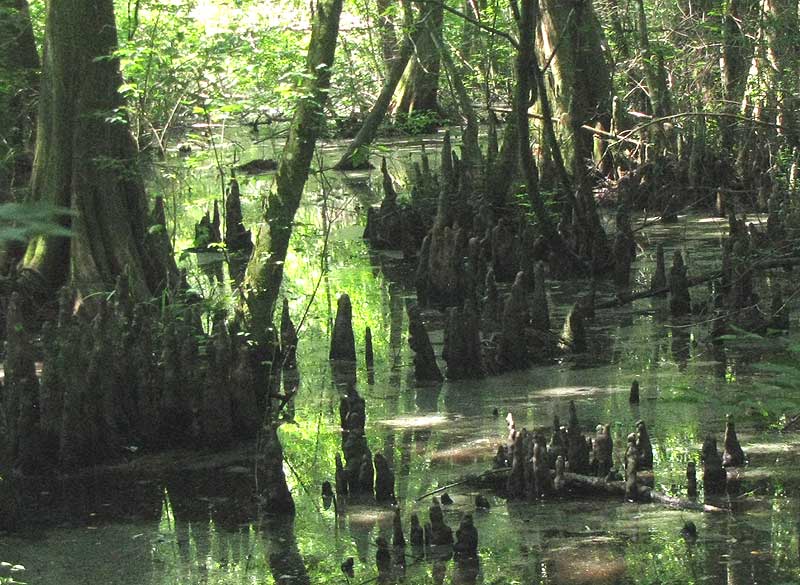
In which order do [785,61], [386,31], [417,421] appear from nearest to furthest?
[417,421] < [785,61] < [386,31]

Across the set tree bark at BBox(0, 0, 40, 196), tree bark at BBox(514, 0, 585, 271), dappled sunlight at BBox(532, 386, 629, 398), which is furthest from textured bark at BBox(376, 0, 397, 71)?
dappled sunlight at BBox(532, 386, 629, 398)

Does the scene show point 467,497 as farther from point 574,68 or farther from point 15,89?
point 574,68

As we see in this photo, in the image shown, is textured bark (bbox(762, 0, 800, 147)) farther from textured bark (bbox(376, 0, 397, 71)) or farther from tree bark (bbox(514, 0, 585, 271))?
textured bark (bbox(376, 0, 397, 71))

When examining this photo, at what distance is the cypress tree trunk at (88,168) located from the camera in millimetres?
7449

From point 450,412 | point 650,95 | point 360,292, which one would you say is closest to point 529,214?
point 360,292

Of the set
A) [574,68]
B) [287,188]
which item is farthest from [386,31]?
[287,188]

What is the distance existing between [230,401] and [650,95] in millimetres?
7426

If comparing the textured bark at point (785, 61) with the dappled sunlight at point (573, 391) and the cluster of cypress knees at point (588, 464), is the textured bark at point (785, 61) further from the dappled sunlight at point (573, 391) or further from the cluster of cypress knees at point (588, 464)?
the cluster of cypress knees at point (588, 464)

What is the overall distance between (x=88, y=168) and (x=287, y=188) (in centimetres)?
162

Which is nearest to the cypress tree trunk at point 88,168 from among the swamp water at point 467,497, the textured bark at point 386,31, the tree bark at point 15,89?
the swamp water at point 467,497

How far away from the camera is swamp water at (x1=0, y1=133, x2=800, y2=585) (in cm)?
410

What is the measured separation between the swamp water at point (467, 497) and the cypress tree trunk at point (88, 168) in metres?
1.18

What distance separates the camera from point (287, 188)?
6.50m

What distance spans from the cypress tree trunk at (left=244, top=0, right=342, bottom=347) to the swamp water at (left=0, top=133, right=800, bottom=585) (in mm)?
532
